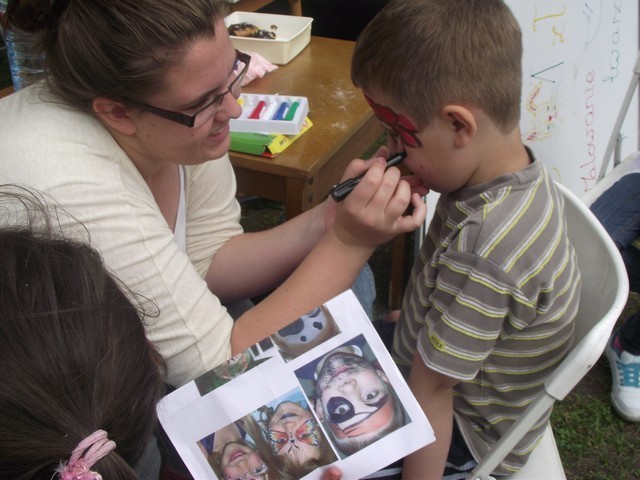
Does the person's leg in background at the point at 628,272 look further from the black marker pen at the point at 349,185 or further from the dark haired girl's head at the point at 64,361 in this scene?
the dark haired girl's head at the point at 64,361

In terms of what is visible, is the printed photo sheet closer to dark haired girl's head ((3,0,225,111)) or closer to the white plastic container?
dark haired girl's head ((3,0,225,111))

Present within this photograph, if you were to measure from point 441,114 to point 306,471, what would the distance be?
591 mm

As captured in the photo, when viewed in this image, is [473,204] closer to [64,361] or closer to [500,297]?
[500,297]

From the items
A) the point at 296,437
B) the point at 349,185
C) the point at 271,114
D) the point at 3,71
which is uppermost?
the point at 349,185

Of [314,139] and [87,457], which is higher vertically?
[87,457]

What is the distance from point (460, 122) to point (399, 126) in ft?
0.36

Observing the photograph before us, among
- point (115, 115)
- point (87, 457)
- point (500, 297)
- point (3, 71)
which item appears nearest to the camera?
point (87, 457)

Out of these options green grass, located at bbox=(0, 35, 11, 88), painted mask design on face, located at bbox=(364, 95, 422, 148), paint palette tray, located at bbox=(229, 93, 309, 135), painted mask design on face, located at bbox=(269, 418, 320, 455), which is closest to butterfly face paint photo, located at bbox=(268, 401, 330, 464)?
painted mask design on face, located at bbox=(269, 418, 320, 455)

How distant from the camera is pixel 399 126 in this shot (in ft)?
3.20

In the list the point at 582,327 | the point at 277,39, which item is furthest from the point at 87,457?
the point at 277,39

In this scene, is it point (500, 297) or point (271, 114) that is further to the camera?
point (271, 114)

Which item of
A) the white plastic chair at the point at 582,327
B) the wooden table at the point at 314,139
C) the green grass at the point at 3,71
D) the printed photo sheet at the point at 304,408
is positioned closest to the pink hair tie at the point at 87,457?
the printed photo sheet at the point at 304,408

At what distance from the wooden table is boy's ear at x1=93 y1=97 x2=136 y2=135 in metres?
0.45

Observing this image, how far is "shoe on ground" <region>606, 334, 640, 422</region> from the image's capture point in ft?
6.09
